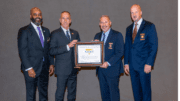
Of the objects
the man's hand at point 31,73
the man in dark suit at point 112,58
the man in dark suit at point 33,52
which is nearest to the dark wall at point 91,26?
the man in dark suit at point 33,52

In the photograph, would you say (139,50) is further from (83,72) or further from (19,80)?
(19,80)

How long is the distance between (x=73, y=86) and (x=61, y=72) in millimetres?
397

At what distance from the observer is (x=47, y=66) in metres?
2.54

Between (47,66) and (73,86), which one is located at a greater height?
(47,66)

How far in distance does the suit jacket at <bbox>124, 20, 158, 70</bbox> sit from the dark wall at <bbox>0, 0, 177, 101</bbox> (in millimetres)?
921

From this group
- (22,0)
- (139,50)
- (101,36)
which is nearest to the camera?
(139,50)

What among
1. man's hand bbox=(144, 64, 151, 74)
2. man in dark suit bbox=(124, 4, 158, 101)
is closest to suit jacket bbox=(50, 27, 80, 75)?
man in dark suit bbox=(124, 4, 158, 101)

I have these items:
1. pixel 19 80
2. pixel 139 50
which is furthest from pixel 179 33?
pixel 19 80

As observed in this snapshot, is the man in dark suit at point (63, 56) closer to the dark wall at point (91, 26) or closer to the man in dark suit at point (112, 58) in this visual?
the man in dark suit at point (112, 58)

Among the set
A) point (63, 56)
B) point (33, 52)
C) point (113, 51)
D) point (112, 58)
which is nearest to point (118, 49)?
point (113, 51)

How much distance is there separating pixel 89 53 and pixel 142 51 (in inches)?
36.2

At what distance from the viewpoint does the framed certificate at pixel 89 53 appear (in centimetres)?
232

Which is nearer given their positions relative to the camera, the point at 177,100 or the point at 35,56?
the point at 35,56

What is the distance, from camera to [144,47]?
2275 mm
